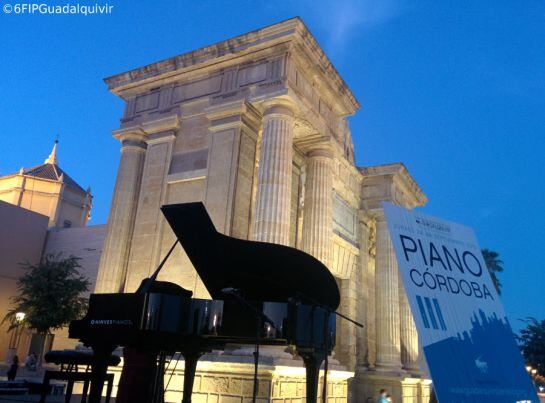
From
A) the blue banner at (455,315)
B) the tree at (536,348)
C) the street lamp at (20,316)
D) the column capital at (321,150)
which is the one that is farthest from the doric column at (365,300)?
the tree at (536,348)

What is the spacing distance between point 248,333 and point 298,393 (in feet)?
16.1

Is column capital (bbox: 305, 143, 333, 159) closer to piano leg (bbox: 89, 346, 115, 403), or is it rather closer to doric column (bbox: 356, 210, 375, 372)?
doric column (bbox: 356, 210, 375, 372)

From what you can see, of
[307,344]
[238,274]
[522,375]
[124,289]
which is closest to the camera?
[522,375]

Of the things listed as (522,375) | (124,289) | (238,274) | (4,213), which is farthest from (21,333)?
(522,375)

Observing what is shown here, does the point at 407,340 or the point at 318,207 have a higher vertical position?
the point at 318,207

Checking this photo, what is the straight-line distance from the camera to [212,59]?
1405 centimetres

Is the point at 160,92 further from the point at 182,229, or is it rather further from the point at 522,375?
the point at 522,375

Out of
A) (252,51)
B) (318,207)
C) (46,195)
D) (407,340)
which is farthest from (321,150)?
(46,195)

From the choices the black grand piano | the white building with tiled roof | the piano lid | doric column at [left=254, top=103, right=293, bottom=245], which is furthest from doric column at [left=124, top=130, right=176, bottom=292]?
the white building with tiled roof

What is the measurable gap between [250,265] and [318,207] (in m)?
7.22

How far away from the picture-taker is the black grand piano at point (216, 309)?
20.9 ft

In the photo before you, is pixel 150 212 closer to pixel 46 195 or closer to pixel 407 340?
pixel 407 340

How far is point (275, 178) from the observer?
40.7 ft

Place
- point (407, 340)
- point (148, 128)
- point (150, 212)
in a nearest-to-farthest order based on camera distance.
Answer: point (150, 212) < point (148, 128) < point (407, 340)
